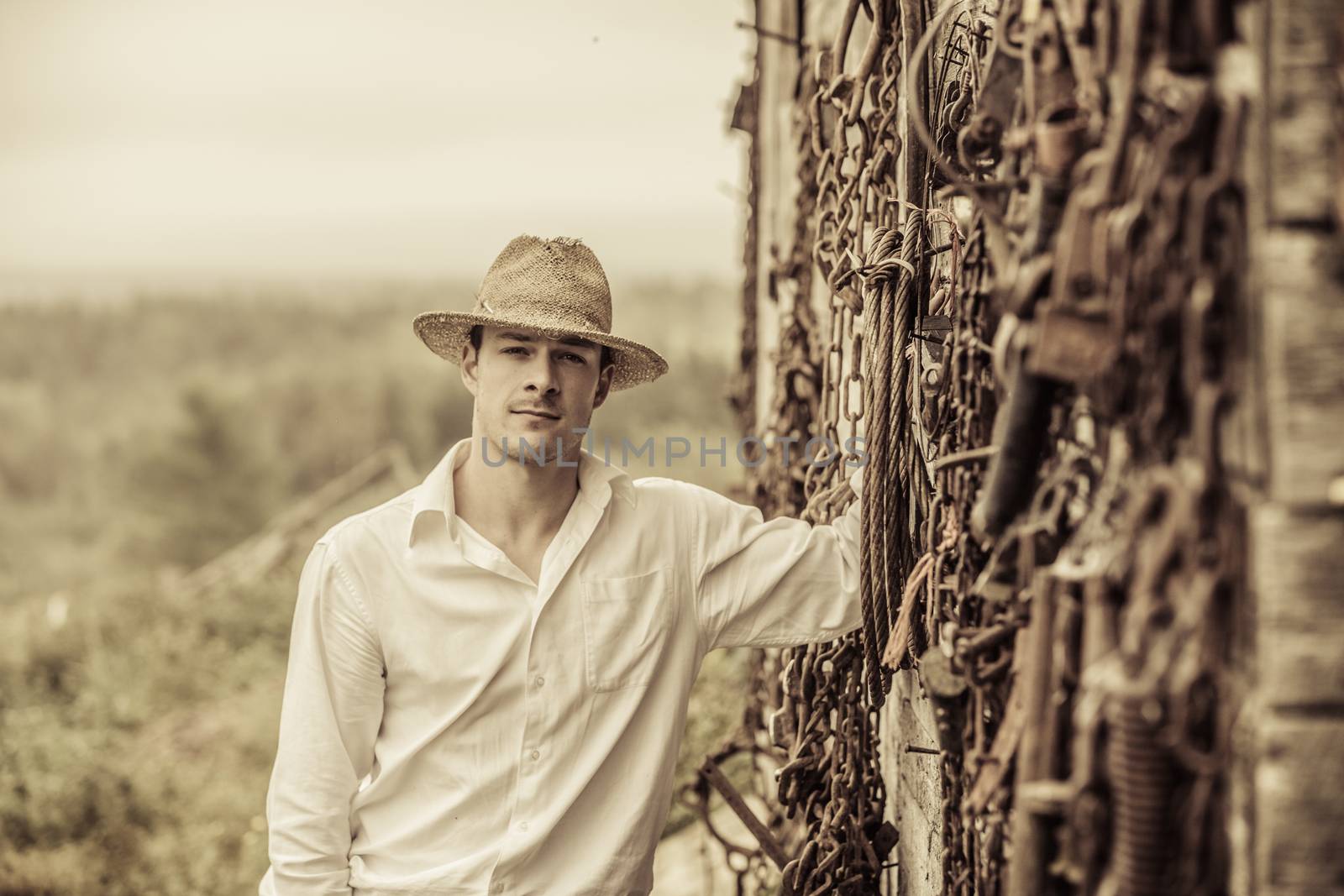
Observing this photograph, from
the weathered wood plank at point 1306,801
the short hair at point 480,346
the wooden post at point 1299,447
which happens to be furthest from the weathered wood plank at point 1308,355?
the short hair at point 480,346

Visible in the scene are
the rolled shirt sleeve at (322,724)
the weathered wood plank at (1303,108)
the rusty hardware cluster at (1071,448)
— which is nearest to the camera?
the weathered wood plank at (1303,108)

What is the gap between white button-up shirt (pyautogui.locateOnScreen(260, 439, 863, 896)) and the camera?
249 centimetres

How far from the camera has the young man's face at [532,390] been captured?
260 centimetres

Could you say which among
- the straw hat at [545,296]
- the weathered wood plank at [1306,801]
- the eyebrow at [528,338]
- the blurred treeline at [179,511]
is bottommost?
the blurred treeline at [179,511]

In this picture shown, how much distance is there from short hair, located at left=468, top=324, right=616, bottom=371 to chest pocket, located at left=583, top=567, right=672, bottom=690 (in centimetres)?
52

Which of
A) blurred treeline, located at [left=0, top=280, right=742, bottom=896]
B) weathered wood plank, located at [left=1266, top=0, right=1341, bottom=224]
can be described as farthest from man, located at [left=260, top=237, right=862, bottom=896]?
blurred treeline, located at [left=0, top=280, right=742, bottom=896]

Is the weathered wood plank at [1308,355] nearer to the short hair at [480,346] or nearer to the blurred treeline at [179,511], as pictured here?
the short hair at [480,346]

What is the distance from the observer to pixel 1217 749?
1233 millimetres

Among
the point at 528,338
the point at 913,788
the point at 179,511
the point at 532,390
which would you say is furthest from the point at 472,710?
the point at 179,511

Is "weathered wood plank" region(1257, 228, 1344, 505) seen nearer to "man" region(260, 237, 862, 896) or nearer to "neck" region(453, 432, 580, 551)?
"man" region(260, 237, 862, 896)

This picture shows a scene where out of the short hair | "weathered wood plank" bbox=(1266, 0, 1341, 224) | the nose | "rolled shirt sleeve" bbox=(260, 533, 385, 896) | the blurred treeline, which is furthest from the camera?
the blurred treeline

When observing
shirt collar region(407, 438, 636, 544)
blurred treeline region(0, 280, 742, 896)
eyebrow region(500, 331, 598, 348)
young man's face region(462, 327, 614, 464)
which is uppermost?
eyebrow region(500, 331, 598, 348)

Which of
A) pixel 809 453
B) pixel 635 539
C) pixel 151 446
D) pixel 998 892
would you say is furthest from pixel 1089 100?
pixel 151 446

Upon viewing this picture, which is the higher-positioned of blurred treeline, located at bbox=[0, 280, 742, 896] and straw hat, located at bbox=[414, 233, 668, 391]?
straw hat, located at bbox=[414, 233, 668, 391]
